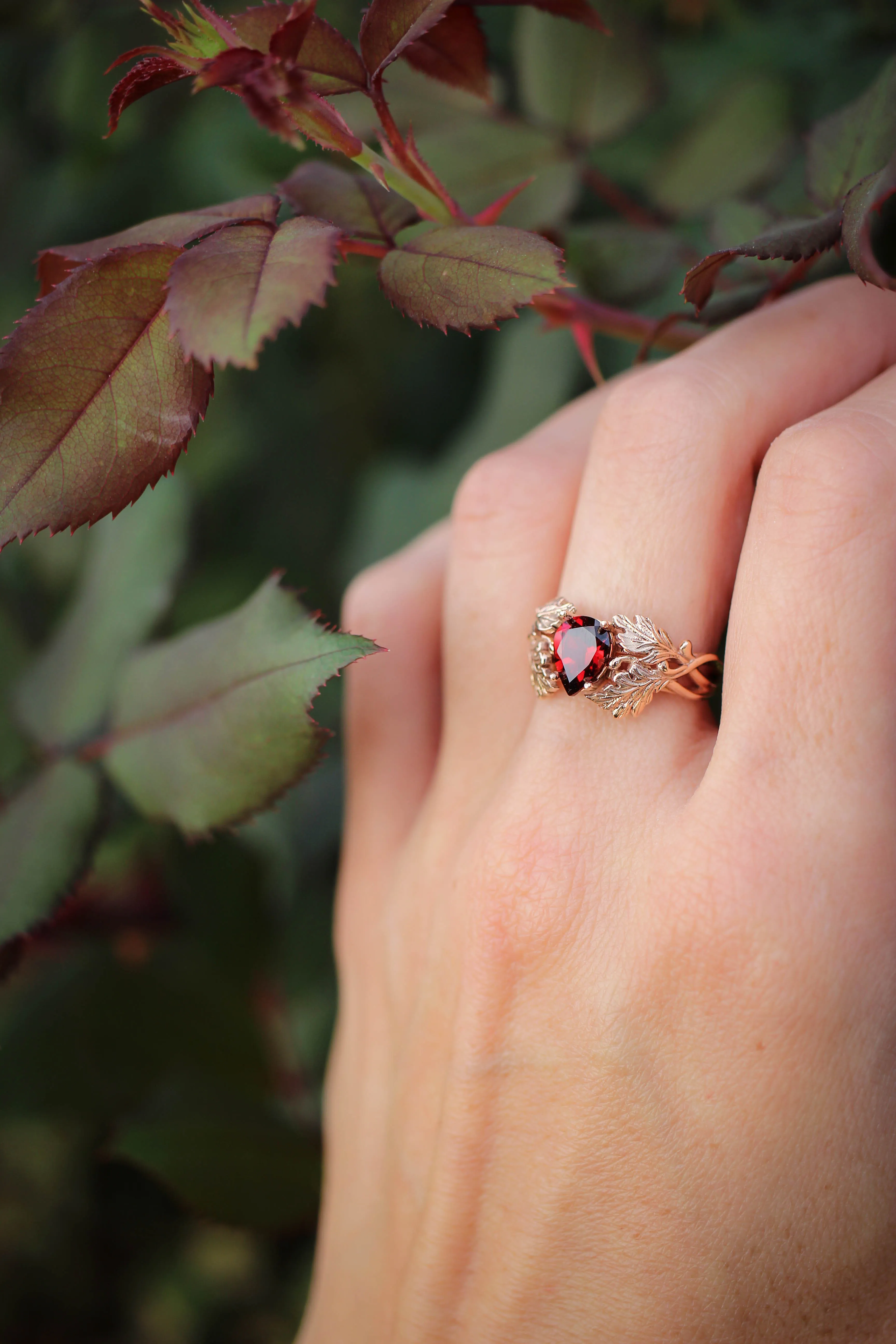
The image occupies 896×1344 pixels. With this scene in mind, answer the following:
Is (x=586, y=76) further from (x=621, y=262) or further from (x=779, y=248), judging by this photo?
(x=779, y=248)

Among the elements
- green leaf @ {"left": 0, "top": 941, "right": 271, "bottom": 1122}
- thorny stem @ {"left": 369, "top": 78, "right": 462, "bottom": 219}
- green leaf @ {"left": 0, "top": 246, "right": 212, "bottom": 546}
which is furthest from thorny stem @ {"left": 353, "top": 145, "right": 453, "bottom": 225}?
green leaf @ {"left": 0, "top": 941, "right": 271, "bottom": 1122}

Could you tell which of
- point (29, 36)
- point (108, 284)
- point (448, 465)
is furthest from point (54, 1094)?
point (29, 36)

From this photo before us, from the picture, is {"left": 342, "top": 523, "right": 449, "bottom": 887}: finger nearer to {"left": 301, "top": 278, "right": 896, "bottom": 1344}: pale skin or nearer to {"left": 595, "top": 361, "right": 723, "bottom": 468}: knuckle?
{"left": 301, "top": 278, "right": 896, "bottom": 1344}: pale skin

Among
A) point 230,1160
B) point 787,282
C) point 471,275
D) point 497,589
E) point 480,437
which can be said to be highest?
point 471,275

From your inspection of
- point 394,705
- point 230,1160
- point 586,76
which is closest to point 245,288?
point 394,705

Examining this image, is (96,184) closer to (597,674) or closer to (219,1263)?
(597,674)

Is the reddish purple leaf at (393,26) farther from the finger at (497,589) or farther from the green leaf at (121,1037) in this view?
the green leaf at (121,1037)
